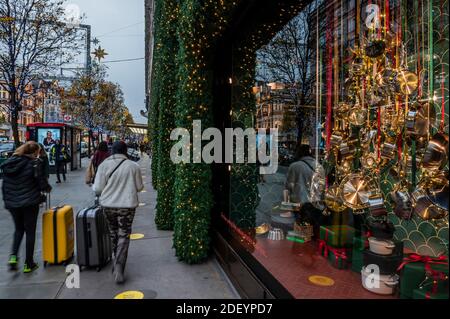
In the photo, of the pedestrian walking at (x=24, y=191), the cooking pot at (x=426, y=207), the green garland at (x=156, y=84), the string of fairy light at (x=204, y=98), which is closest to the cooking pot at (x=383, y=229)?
the cooking pot at (x=426, y=207)

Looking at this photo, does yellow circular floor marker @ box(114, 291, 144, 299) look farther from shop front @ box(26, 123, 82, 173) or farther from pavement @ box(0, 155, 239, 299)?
shop front @ box(26, 123, 82, 173)

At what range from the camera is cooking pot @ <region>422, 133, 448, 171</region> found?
193 cm

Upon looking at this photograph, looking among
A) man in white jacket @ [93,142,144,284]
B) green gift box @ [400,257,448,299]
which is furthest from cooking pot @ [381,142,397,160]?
man in white jacket @ [93,142,144,284]

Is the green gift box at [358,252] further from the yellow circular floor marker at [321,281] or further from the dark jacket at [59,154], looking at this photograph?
the dark jacket at [59,154]

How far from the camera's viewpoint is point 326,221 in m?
5.50

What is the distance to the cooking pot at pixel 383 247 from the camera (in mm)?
3738

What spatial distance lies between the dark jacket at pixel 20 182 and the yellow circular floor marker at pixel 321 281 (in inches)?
166

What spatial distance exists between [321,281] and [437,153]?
2712 millimetres

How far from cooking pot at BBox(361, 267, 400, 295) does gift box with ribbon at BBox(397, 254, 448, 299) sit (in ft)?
0.65

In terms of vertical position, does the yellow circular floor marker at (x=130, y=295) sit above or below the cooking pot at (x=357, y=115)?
below
